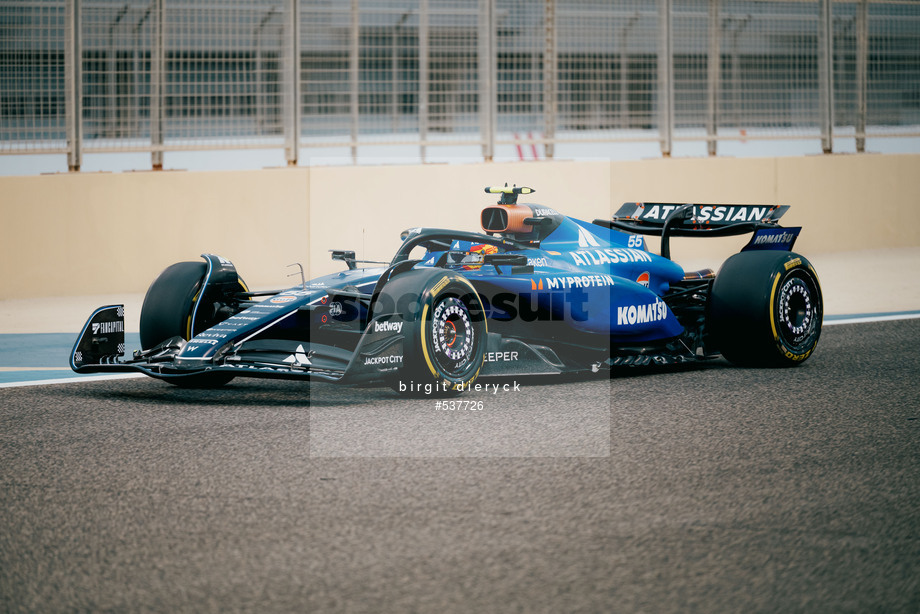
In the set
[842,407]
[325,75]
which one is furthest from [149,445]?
[325,75]

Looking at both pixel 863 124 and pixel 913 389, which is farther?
pixel 863 124

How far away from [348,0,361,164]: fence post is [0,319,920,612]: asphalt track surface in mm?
6214

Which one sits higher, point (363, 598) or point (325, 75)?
point (325, 75)

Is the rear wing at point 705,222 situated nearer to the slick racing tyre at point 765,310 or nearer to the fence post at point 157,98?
the slick racing tyre at point 765,310

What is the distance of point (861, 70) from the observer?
14.4m

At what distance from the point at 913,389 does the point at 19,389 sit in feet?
16.7

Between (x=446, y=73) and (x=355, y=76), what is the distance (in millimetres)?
1047

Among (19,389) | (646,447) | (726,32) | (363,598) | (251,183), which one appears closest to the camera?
(363,598)

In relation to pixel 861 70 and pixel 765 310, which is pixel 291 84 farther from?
pixel 861 70

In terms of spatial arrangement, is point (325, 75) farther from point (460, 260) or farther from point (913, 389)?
point (913, 389)

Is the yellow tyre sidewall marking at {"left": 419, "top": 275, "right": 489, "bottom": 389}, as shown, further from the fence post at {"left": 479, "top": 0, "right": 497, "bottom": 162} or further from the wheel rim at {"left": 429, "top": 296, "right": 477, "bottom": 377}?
the fence post at {"left": 479, "top": 0, "right": 497, "bottom": 162}

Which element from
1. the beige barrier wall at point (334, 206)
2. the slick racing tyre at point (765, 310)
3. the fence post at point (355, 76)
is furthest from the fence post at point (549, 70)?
the slick racing tyre at point (765, 310)

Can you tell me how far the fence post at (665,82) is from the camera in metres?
13.2

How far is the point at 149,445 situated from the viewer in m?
5.00
